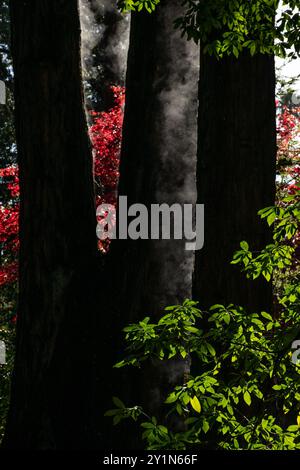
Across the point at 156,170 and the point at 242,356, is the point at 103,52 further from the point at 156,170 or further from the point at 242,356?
the point at 242,356

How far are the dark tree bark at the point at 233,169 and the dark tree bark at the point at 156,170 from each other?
0.72 metres

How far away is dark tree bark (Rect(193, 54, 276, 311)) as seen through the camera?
5.88m

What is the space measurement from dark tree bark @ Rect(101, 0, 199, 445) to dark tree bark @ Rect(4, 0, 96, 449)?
34cm

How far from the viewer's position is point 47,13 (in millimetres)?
6812

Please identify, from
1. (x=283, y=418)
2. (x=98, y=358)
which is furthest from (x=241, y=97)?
(x=283, y=418)

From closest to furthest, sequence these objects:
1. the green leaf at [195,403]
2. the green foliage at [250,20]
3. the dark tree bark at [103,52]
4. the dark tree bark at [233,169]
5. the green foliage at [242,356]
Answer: the green leaf at [195,403], the green foliage at [242,356], the green foliage at [250,20], the dark tree bark at [233,169], the dark tree bark at [103,52]

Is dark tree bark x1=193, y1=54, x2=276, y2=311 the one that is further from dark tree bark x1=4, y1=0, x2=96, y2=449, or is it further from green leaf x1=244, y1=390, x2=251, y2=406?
green leaf x1=244, y1=390, x2=251, y2=406

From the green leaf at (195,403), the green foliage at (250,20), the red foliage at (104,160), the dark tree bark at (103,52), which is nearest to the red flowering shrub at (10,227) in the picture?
the red foliage at (104,160)

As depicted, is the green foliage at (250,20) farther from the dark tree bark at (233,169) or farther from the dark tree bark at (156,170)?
the dark tree bark at (156,170)

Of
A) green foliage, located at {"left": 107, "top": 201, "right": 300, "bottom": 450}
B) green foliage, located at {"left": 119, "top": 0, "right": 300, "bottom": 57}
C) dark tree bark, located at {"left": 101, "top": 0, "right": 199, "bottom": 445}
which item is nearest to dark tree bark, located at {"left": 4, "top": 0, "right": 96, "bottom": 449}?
dark tree bark, located at {"left": 101, "top": 0, "right": 199, "bottom": 445}

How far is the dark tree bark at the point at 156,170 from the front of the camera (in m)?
6.67

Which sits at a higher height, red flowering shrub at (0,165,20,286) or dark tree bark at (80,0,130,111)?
dark tree bark at (80,0,130,111)

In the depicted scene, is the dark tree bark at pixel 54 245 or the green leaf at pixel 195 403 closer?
the green leaf at pixel 195 403
